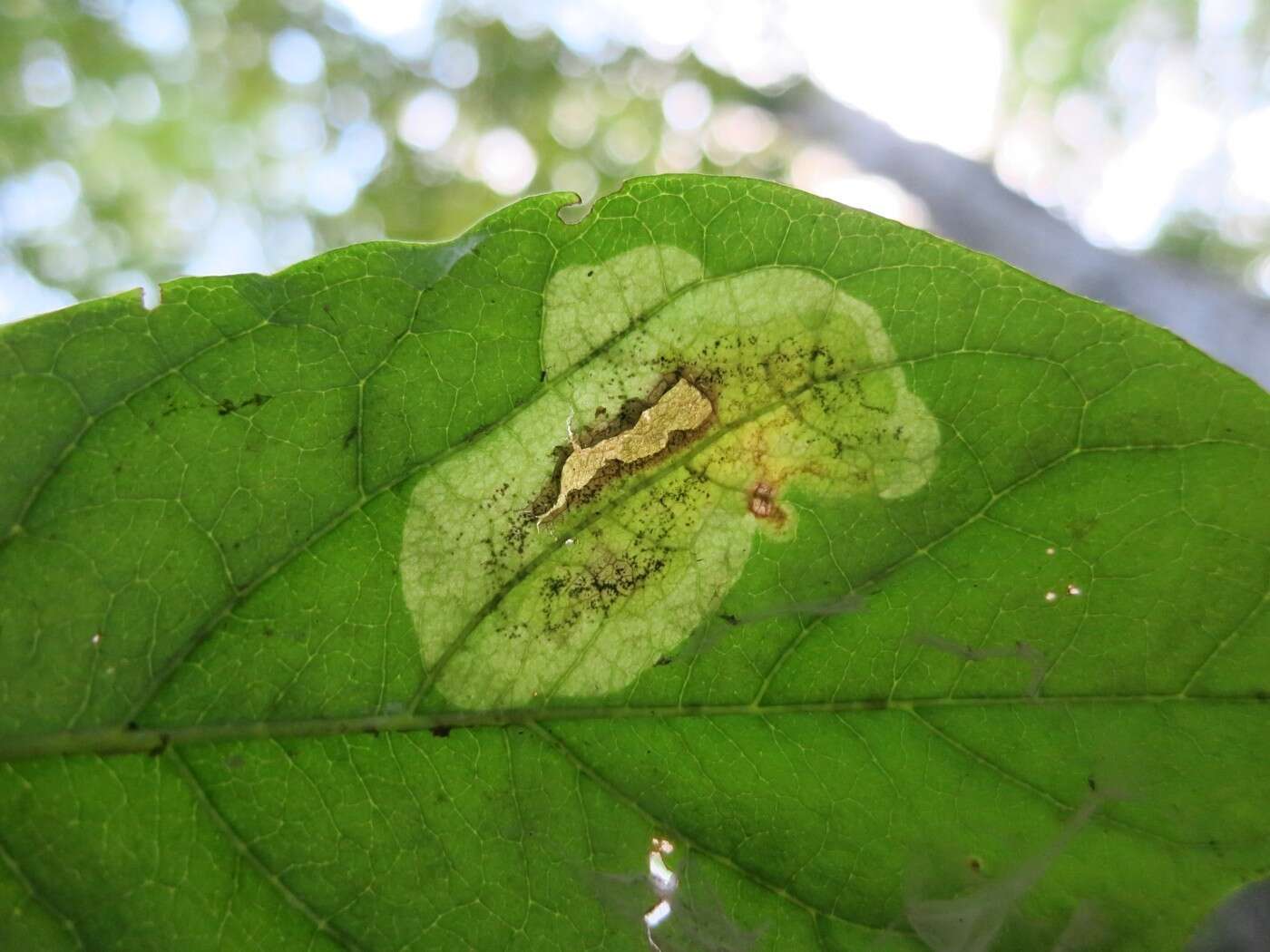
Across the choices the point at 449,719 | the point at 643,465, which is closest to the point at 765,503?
the point at 643,465

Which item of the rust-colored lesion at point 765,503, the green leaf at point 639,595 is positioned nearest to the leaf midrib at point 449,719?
the green leaf at point 639,595

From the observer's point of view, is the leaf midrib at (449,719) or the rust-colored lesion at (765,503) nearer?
the leaf midrib at (449,719)

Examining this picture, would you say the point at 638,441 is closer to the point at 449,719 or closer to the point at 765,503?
the point at 765,503

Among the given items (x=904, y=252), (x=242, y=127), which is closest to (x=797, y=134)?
(x=242, y=127)

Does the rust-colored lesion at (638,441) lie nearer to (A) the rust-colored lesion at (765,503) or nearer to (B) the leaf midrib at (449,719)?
(A) the rust-colored lesion at (765,503)

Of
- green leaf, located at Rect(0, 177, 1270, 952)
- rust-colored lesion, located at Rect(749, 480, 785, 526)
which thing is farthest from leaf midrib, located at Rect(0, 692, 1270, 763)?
rust-colored lesion, located at Rect(749, 480, 785, 526)

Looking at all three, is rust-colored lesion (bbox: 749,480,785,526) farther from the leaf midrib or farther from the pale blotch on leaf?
the leaf midrib

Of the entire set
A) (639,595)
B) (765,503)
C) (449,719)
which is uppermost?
(765,503)
